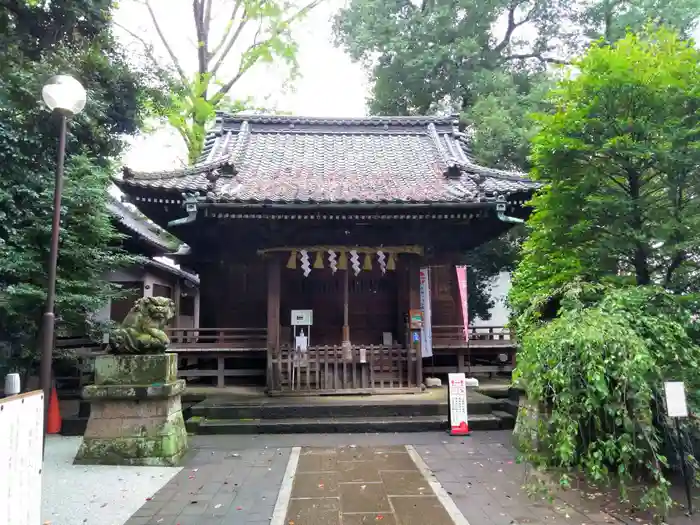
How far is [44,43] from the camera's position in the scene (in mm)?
9758

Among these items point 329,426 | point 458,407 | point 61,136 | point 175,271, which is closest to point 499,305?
point 458,407

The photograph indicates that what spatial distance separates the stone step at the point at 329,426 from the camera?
7258 mm

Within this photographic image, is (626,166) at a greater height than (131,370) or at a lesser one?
greater

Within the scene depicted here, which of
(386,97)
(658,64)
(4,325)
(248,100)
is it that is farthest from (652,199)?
(248,100)

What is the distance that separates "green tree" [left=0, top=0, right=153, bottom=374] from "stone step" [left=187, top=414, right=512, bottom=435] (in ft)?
10.7

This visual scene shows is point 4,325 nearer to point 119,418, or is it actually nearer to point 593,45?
point 119,418

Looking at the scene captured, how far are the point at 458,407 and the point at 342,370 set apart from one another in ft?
8.64

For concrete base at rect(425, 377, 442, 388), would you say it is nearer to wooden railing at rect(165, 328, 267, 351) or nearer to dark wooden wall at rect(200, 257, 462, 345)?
dark wooden wall at rect(200, 257, 462, 345)

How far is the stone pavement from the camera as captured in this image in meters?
4.08

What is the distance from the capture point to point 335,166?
11.3 meters

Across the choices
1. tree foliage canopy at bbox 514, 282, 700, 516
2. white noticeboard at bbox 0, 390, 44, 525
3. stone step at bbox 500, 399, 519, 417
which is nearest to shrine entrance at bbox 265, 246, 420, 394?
stone step at bbox 500, 399, 519, 417

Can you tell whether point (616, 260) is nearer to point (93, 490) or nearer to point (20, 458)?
point (20, 458)

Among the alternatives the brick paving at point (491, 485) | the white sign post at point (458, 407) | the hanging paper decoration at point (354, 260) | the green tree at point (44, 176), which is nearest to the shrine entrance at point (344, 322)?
the hanging paper decoration at point (354, 260)

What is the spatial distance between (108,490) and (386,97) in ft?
59.0
